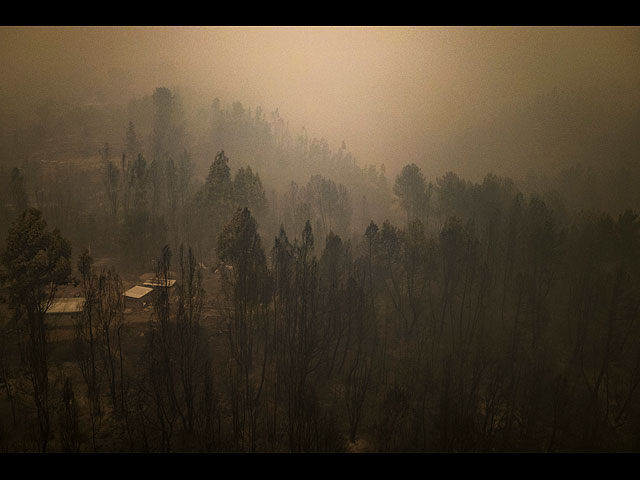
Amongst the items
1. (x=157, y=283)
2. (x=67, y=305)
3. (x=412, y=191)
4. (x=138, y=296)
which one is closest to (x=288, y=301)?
(x=157, y=283)

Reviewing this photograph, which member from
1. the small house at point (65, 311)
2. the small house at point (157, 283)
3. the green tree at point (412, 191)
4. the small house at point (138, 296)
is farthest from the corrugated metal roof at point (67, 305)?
the green tree at point (412, 191)

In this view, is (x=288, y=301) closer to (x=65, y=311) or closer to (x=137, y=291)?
(x=137, y=291)

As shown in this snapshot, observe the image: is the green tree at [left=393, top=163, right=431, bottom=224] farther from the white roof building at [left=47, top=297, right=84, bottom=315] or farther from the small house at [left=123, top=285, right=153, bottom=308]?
the white roof building at [left=47, top=297, right=84, bottom=315]

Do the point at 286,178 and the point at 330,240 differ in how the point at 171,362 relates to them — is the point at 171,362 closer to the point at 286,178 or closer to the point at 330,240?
the point at 330,240

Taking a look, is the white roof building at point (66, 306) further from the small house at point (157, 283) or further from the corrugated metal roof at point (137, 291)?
the small house at point (157, 283)

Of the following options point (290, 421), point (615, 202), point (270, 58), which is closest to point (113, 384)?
point (290, 421)
